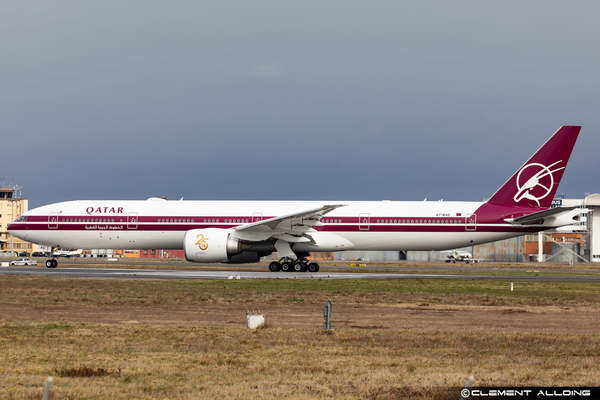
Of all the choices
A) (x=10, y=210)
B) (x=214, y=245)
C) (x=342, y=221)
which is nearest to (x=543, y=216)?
(x=342, y=221)

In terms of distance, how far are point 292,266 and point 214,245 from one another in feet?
19.8

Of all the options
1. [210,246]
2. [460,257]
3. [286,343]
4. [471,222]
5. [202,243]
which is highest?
[471,222]

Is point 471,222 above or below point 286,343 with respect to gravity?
above

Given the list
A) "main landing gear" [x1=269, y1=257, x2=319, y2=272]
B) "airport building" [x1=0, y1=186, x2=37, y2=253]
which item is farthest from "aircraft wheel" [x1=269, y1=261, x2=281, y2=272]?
"airport building" [x1=0, y1=186, x2=37, y2=253]

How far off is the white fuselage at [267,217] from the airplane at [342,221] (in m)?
0.07

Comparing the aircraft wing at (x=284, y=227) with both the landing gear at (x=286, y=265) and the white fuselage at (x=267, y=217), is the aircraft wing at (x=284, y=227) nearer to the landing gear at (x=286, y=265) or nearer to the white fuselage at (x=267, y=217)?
the white fuselage at (x=267, y=217)

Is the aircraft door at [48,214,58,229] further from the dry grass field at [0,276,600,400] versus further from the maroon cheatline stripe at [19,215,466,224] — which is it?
the dry grass field at [0,276,600,400]

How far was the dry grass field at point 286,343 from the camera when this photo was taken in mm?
11906

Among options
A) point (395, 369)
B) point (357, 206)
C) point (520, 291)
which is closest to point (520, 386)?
point (395, 369)

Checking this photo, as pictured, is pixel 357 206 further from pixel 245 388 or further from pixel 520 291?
pixel 245 388

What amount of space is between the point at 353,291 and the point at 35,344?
1786 centimetres

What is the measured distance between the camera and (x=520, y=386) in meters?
11.6

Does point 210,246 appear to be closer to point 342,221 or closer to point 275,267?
point 275,267

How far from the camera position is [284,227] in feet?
150
